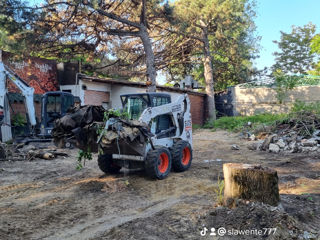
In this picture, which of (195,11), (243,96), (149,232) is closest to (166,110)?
(149,232)

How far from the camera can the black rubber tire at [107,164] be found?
7676 mm

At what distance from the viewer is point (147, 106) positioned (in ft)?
25.3

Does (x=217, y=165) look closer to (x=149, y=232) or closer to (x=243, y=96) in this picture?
(x=149, y=232)

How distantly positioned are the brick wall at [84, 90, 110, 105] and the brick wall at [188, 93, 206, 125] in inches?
269

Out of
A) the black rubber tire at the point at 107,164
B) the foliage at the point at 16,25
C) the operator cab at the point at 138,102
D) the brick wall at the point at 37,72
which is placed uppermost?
the foliage at the point at 16,25

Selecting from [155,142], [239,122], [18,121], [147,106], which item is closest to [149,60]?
[18,121]

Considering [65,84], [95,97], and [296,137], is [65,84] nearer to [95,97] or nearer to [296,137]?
[95,97]

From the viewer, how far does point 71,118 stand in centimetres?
649

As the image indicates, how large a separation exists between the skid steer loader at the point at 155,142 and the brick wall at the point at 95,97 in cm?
1099

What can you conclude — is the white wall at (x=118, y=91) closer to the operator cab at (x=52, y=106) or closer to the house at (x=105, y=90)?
the house at (x=105, y=90)

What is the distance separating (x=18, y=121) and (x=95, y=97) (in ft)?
18.7

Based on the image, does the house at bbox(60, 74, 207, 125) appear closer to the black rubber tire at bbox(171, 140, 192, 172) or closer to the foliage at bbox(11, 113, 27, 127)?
the foliage at bbox(11, 113, 27, 127)

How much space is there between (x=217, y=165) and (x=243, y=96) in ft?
55.8

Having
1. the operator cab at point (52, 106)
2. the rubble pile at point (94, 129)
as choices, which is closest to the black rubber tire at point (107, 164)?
the rubble pile at point (94, 129)
